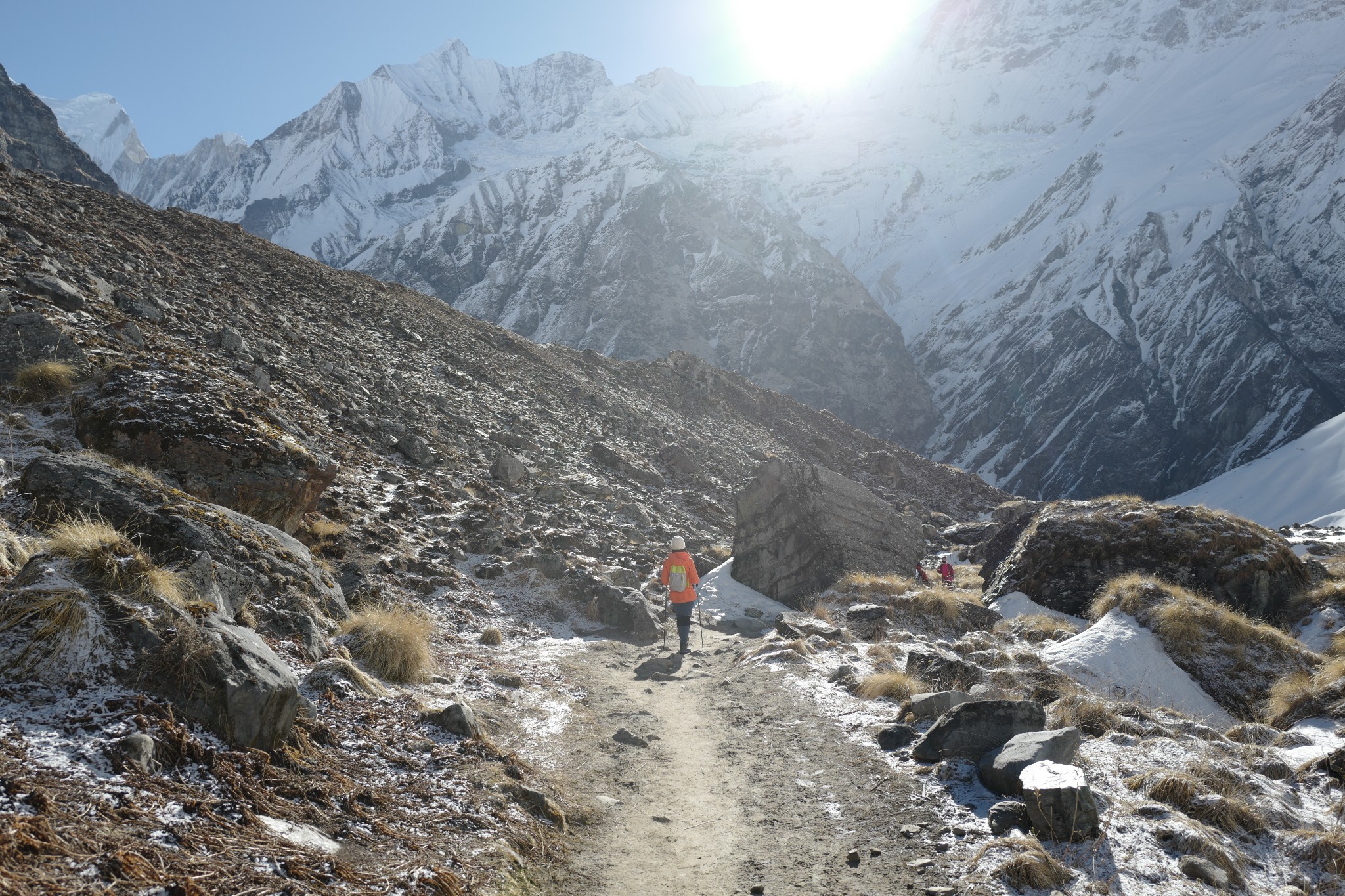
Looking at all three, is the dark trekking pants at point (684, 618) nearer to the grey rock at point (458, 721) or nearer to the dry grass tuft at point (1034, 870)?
the grey rock at point (458, 721)

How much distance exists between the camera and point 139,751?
3.08 m

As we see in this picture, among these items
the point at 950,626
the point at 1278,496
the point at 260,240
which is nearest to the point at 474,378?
the point at 260,240

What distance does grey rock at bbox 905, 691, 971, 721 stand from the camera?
615 cm

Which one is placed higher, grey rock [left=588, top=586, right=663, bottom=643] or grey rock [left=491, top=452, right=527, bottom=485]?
grey rock [left=491, top=452, right=527, bottom=485]

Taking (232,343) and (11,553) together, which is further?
(232,343)

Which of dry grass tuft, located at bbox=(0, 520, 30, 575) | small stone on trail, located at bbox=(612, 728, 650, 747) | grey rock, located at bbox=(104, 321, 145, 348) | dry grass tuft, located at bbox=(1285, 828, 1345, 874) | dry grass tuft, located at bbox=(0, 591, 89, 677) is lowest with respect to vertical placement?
small stone on trail, located at bbox=(612, 728, 650, 747)

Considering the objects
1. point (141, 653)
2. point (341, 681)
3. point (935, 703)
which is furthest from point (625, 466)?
point (141, 653)

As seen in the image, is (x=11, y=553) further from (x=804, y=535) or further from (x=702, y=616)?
(x=804, y=535)

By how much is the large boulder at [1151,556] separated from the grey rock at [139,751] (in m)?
12.4

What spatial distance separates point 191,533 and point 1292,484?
90690 millimetres

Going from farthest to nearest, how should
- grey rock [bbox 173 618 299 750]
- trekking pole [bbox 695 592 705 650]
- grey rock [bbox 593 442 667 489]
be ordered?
grey rock [bbox 593 442 667 489] → trekking pole [bbox 695 592 705 650] → grey rock [bbox 173 618 299 750]

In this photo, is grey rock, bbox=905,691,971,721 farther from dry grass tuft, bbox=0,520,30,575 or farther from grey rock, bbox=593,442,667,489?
grey rock, bbox=593,442,667,489

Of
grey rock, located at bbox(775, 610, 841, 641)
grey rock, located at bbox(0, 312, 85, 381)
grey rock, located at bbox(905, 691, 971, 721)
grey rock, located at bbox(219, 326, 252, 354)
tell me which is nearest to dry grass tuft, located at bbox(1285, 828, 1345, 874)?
grey rock, located at bbox(905, 691, 971, 721)

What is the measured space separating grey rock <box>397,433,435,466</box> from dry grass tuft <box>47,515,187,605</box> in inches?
515
